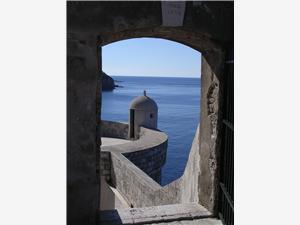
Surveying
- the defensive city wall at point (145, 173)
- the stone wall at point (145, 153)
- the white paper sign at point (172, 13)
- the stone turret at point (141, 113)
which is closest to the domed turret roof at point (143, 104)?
the stone turret at point (141, 113)

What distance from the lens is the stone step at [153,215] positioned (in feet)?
14.2

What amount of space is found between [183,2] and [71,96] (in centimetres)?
152

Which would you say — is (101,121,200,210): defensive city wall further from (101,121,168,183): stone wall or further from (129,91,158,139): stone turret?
A: (129,91,158,139): stone turret

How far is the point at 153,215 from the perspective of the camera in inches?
177

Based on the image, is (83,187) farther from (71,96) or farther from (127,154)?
(127,154)

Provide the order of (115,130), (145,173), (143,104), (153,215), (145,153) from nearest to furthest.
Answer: (153,215)
(145,173)
(145,153)
(143,104)
(115,130)

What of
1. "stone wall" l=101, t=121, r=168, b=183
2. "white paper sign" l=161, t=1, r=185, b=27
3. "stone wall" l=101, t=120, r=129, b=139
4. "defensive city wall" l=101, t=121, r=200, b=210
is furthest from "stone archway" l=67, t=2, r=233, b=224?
"stone wall" l=101, t=120, r=129, b=139

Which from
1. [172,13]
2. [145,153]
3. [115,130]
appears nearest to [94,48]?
[172,13]

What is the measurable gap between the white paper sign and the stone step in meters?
2.42

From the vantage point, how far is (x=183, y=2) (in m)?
3.60

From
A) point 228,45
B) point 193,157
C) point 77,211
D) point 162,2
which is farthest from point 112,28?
point 193,157

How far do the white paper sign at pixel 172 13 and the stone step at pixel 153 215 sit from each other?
2422mm

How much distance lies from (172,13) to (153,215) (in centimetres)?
255

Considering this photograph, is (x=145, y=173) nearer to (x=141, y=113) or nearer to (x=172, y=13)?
(x=172, y=13)
